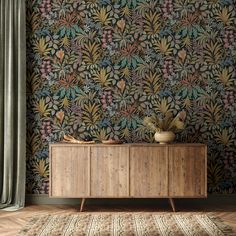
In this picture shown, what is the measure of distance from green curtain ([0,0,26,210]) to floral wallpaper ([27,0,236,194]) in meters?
0.13

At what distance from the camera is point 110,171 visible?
466cm

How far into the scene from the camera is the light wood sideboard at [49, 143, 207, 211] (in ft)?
15.3

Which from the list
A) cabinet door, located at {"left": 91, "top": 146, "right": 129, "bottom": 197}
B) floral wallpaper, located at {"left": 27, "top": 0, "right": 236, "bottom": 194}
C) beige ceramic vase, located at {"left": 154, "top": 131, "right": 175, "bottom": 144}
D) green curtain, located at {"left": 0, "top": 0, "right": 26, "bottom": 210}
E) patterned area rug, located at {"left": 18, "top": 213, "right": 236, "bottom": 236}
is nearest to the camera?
patterned area rug, located at {"left": 18, "top": 213, "right": 236, "bottom": 236}

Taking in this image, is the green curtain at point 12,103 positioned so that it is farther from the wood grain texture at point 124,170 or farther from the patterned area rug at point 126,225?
the patterned area rug at point 126,225

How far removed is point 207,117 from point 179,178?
843 millimetres

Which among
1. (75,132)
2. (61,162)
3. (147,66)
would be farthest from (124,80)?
(61,162)

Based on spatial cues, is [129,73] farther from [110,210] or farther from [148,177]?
[110,210]

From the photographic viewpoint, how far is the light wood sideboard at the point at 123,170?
4.66 m

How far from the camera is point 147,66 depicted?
510 centimetres

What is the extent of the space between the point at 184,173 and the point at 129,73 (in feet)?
4.14

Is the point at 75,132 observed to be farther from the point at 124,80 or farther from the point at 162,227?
the point at 162,227

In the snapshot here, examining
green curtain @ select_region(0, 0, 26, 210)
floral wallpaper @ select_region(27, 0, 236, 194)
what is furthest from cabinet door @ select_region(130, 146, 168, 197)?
green curtain @ select_region(0, 0, 26, 210)

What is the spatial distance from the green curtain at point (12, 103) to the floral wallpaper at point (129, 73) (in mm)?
135

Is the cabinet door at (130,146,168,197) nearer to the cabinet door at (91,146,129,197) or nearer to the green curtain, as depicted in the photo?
the cabinet door at (91,146,129,197)
